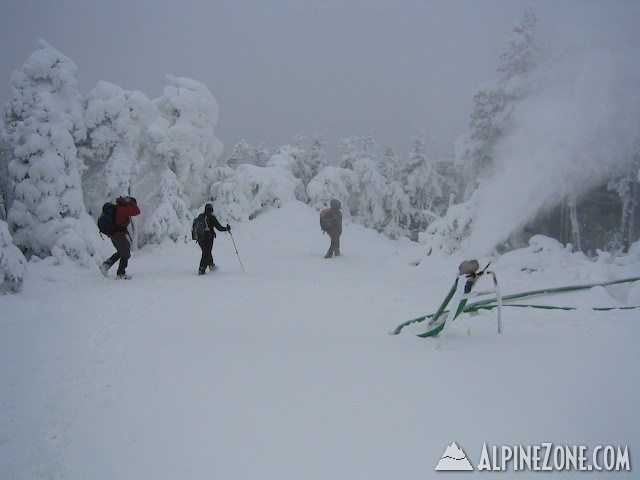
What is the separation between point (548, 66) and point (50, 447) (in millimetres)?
18691

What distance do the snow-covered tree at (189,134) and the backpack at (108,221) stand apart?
1192cm

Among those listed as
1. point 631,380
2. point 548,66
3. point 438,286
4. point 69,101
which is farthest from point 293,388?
point 69,101

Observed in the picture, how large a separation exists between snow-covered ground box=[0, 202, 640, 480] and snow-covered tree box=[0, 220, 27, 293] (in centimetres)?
103

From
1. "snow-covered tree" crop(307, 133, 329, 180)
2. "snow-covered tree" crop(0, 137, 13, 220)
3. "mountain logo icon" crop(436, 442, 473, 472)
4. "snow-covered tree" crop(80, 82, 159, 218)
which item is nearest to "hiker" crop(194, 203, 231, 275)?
"snow-covered tree" crop(80, 82, 159, 218)

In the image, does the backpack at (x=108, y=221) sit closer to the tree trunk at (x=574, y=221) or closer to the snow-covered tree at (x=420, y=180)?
the tree trunk at (x=574, y=221)

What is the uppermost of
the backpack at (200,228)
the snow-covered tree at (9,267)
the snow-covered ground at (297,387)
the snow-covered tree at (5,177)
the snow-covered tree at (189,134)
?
the snow-covered tree at (189,134)

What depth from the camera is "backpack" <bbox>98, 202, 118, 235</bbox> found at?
34.6 ft

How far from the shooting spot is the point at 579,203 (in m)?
16.2

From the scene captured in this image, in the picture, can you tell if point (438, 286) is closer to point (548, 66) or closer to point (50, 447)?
point (50, 447)

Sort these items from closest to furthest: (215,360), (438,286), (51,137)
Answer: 1. (215,360)
2. (438,286)
3. (51,137)

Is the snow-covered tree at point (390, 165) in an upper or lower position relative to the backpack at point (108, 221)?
upper

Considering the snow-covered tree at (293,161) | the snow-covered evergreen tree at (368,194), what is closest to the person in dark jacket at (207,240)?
the snow-covered tree at (293,161)

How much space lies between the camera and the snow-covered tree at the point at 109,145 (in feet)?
56.9

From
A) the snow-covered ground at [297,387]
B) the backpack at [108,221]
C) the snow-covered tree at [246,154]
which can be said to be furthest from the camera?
the snow-covered tree at [246,154]
